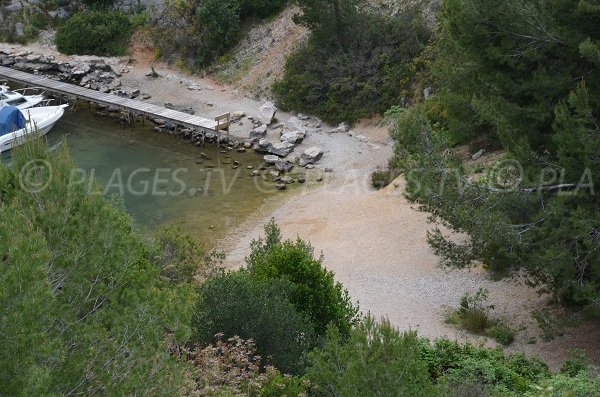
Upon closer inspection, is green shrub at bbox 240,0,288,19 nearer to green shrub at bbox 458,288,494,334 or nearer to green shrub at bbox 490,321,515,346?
green shrub at bbox 458,288,494,334

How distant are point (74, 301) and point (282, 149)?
2211 centimetres

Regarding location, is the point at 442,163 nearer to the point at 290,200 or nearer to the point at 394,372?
the point at 394,372

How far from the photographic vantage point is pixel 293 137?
3150 cm

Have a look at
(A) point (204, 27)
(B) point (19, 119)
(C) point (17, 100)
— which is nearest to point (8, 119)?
(B) point (19, 119)

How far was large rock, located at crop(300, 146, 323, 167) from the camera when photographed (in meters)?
29.8

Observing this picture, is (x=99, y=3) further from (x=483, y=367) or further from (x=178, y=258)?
(x=483, y=367)

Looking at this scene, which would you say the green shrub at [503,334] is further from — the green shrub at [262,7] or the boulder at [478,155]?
the green shrub at [262,7]

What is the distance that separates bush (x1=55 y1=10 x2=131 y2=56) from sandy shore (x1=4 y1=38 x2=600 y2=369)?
13.3m

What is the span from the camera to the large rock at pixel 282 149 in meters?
30.6

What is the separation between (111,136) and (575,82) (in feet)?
77.2

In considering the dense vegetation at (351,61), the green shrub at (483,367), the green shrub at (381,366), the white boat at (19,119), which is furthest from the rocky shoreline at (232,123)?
the green shrub at (381,366)

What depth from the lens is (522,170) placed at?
15359 millimetres

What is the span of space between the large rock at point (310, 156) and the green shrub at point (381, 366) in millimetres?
20818

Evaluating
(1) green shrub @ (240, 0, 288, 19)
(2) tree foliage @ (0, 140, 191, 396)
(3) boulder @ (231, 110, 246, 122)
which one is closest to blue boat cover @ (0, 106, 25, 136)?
(3) boulder @ (231, 110, 246, 122)
